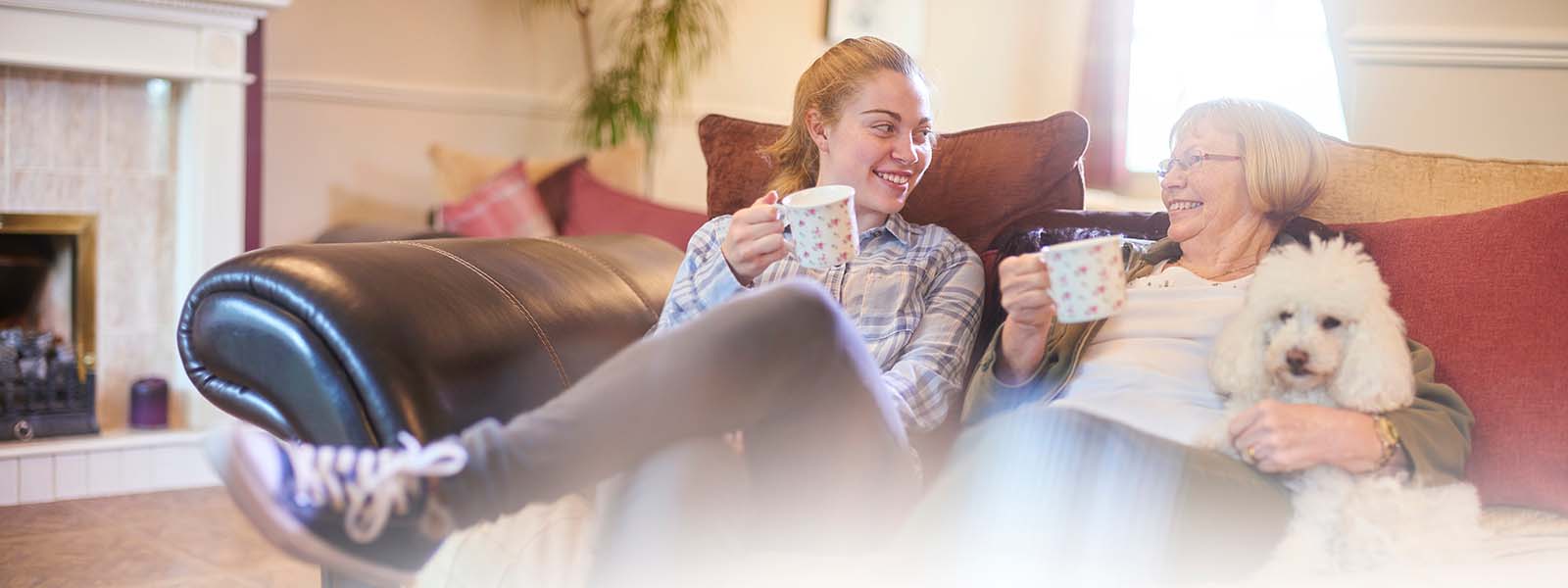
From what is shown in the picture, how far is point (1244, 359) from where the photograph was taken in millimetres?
1331

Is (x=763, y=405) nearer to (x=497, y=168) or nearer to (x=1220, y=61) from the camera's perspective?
(x=497, y=168)

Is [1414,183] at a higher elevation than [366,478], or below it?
higher

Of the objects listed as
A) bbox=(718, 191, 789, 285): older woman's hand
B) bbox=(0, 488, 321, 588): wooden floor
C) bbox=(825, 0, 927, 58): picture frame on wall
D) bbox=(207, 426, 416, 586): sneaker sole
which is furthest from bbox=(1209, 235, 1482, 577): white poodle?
bbox=(825, 0, 927, 58): picture frame on wall

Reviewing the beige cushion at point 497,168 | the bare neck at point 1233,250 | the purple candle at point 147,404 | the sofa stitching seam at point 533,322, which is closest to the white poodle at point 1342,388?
the bare neck at point 1233,250

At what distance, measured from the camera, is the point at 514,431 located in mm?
1188

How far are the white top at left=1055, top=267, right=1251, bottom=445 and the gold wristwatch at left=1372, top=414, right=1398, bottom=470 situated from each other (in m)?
0.18

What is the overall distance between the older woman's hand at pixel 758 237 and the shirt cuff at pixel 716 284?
0.13 ft

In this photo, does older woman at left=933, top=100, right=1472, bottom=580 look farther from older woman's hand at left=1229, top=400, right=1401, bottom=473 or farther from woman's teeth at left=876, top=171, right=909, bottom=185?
woman's teeth at left=876, top=171, right=909, bottom=185

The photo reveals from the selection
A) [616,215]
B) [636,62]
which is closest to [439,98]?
[636,62]

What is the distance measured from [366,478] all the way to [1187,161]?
41.0 inches

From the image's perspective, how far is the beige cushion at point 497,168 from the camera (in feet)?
11.7

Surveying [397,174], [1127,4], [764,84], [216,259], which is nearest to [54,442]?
[216,259]

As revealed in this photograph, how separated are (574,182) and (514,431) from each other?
2.41m

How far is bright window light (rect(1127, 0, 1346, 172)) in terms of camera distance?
4.24m
